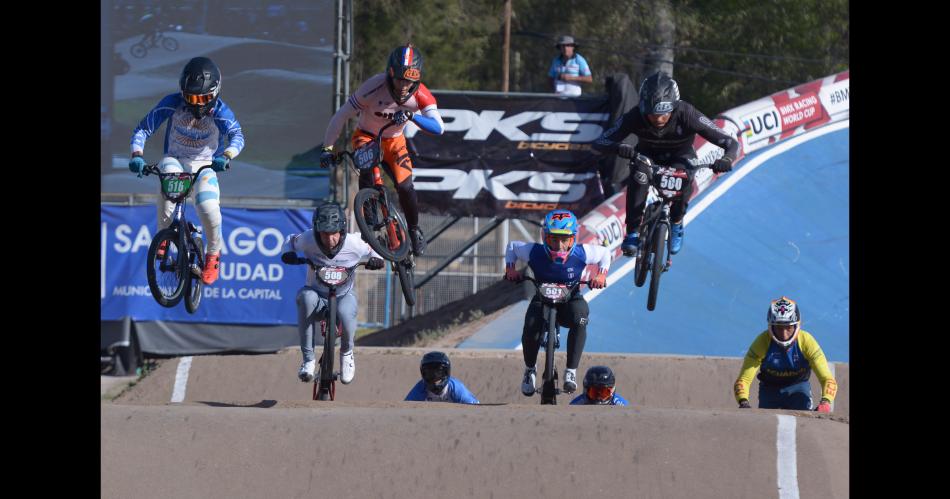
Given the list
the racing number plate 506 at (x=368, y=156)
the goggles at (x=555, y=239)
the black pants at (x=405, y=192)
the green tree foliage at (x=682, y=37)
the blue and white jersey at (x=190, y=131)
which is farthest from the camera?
the green tree foliage at (x=682, y=37)

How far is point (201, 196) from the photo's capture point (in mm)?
11070

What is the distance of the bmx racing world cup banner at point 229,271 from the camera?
60.5 ft

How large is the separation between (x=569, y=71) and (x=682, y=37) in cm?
1184

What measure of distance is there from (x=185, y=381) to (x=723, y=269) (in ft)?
27.2

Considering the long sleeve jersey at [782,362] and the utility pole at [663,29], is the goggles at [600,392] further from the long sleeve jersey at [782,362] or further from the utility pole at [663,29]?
the utility pole at [663,29]

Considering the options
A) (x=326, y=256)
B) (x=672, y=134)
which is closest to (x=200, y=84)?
(x=326, y=256)

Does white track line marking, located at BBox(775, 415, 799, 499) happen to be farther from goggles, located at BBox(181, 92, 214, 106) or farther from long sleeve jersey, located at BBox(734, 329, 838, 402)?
goggles, located at BBox(181, 92, 214, 106)

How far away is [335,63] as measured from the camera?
18297mm

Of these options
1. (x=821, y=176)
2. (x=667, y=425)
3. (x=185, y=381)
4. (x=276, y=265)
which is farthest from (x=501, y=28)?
(x=667, y=425)

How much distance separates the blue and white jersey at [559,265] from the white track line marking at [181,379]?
627 centimetres

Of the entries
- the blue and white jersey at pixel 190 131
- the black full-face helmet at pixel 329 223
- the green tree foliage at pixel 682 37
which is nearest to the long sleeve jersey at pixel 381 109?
the black full-face helmet at pixel 329 223

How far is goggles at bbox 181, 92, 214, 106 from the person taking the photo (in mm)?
10766

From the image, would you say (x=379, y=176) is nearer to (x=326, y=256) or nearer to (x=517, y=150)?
(x=326, y=256)

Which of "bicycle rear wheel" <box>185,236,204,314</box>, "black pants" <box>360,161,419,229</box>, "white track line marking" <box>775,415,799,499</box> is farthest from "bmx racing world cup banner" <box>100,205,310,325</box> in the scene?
"white track line marking" <box>775,415,799,499</box>
